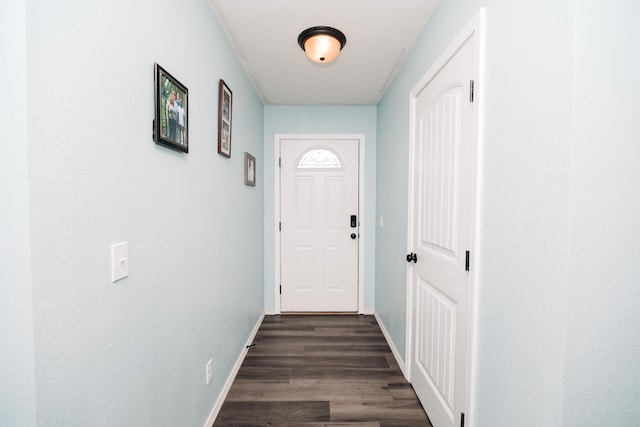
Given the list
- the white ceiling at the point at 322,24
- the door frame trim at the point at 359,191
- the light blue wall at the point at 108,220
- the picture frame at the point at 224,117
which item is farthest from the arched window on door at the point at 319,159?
the light blue wall at the point at 108,220

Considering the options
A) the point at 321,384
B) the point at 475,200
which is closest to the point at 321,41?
the point at 475,200

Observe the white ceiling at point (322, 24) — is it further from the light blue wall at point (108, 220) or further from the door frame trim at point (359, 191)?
the door frame trim at point (359, 191)

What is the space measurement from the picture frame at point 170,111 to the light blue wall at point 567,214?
50.8 inches

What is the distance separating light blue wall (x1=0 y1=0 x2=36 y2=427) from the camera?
1.99ft

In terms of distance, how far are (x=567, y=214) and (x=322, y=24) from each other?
5.60 ft

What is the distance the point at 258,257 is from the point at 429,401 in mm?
1967

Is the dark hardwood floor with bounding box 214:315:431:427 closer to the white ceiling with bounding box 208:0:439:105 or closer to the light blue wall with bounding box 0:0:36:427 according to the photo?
the light blue wall with bounding box 0:0:36:427

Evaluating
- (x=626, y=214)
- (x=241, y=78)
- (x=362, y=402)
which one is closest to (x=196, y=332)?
(x=362, y=402)

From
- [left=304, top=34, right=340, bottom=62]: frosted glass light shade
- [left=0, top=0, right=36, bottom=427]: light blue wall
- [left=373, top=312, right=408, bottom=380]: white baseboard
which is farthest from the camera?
[left=373, top=312, right=408, bottom=380]: white baseboard

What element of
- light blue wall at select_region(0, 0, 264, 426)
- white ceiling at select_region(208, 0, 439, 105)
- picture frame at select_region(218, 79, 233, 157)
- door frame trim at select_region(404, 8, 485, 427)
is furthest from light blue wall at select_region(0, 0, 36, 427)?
door frame trim at select_region(404, 8, 485, 427)

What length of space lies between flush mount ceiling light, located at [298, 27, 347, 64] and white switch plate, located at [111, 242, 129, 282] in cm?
163

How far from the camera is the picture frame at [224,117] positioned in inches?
70.3

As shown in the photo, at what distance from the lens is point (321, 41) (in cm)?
185

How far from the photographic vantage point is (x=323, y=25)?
5.98 feet
